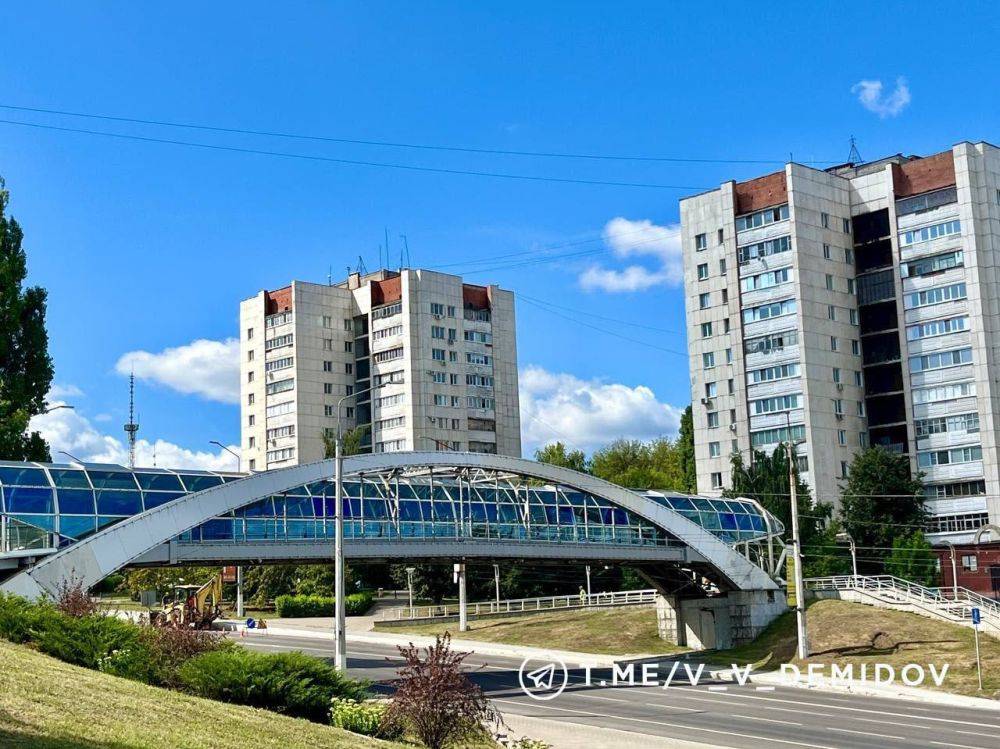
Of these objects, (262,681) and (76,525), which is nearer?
(262,681)

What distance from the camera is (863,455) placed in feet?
284

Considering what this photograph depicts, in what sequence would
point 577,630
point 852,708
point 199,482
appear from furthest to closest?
point 577,630 → point 199,482 → point 852,708

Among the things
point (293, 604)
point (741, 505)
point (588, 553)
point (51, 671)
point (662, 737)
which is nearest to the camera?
point (51, 671)

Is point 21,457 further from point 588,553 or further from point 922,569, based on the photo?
point 922,569

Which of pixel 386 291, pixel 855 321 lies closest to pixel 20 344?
pixel 855 321

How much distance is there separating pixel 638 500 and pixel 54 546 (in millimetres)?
31301

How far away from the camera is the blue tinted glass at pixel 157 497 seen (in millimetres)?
41906

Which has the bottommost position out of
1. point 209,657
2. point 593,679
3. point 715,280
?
point 593,679

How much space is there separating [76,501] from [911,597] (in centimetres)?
4174

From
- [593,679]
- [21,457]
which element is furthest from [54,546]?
[593,679]

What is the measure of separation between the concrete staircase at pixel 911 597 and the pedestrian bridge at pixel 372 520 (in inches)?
138

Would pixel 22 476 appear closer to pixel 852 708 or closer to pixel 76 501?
→ pixel 76 501

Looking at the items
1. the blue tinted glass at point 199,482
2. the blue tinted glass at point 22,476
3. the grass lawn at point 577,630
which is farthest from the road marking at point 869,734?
the grass lawn at point 577,630

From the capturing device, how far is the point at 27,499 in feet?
126
